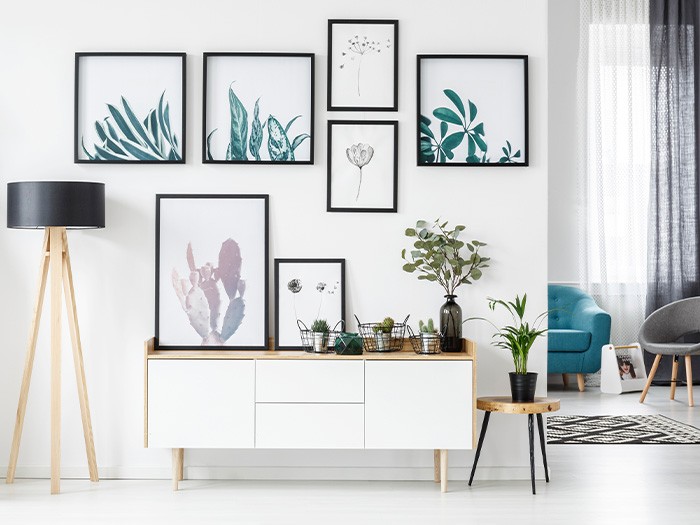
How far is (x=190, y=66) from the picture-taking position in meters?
4.16

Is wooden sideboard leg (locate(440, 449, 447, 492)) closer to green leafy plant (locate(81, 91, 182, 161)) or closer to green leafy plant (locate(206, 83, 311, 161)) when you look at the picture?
green leafy plant (locate(206, 83, 311, 161))

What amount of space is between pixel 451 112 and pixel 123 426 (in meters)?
2.11

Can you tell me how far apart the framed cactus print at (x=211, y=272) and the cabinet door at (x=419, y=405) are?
647 mm

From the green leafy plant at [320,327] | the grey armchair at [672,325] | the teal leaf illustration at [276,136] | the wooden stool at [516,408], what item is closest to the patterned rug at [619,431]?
the grey armchair at [672,325]

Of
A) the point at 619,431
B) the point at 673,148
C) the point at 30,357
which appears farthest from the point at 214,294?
the point at 673,148

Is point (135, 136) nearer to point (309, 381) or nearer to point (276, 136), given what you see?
point (276, 136)

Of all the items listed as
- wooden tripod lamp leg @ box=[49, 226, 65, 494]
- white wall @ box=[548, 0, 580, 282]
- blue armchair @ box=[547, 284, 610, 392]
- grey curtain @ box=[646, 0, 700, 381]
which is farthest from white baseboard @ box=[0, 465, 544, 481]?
grey curtain @ box=[646, 0, 700, 381]

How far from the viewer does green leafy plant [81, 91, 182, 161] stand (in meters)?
4.14

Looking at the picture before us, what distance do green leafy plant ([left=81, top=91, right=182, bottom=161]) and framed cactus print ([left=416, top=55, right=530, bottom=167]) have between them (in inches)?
45.7

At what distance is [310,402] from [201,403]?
0.46 metres

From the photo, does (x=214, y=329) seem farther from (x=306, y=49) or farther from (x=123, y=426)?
(x=306, y=49)

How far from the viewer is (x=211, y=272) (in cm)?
412

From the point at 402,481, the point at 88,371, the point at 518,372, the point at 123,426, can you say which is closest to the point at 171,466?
the point at 123,426

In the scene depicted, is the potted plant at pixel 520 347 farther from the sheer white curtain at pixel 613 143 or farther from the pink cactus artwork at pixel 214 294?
the sheer white curtain at pixel 613 143
